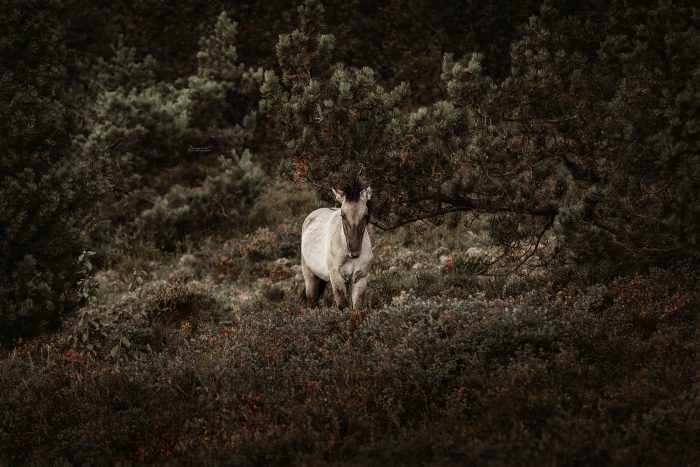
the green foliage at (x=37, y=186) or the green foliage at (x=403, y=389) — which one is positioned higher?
the green foliage at (x=37, y=186)

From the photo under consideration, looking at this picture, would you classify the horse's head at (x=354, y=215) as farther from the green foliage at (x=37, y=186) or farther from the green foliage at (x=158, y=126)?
the green foliage at (x=158, y=126)

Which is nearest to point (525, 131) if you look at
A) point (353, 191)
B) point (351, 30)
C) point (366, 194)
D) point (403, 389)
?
point (366, 194)

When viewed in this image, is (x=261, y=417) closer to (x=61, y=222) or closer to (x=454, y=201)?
(x=454, y=201)

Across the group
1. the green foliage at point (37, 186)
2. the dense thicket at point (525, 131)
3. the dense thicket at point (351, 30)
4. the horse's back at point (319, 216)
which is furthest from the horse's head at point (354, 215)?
the dense thicket at point (351, 30)

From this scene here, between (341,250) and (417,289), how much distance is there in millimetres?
1992

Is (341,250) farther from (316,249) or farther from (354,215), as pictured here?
(316,249)

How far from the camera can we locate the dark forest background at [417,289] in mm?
5676

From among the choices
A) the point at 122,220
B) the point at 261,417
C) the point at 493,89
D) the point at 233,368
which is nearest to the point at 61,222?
the point at 233,368

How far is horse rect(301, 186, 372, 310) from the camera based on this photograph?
27.3ft

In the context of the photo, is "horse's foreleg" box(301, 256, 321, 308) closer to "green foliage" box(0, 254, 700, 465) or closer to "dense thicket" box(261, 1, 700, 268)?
"green foliage" box(0, 254, 700, 465)

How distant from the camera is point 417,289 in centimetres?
1029

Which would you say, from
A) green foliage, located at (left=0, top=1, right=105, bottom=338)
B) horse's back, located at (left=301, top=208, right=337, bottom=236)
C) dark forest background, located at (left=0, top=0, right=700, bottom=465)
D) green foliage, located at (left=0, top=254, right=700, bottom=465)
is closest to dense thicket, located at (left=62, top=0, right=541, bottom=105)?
dark forest background, located at (left=0, top=0, right=700, bottom=465)

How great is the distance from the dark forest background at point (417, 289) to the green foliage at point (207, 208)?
111 inches

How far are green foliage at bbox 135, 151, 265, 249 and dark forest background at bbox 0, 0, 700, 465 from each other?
283cm
